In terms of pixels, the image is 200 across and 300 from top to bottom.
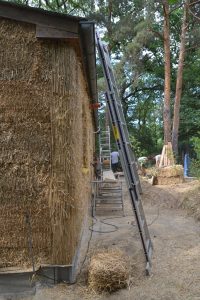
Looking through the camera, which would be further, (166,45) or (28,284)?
(166,45)

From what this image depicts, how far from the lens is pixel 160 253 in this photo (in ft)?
18.9

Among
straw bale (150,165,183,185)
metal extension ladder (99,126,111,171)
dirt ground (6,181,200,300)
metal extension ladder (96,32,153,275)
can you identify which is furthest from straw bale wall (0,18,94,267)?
metal extension ladder (99,126,111,171)

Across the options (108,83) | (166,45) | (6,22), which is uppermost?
(166,45)

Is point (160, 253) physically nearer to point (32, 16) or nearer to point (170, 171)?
point (32, 16)

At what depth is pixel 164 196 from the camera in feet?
36.0

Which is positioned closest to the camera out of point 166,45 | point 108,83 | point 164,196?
point 108,83

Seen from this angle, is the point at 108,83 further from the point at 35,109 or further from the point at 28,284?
the point at 28,284

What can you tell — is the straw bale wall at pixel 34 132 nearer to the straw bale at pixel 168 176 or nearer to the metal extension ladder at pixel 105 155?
the straw bale at pixel 168 176

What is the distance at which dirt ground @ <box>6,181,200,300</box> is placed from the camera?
14.1ft

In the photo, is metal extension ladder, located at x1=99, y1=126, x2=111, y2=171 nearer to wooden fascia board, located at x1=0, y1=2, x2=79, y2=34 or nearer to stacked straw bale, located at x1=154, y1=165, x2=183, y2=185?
stacked straw bale, located at x1=154, y1=165, x2=183, y2=185

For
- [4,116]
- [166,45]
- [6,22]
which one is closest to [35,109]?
[4,116]

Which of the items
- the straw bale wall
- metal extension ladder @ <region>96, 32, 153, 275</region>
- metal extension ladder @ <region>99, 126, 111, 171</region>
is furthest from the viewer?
metal extension ladder @ <region>99, 126, 111, 171</region>

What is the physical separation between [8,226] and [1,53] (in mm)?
2198

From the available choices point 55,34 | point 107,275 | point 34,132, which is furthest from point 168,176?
point 55,34
